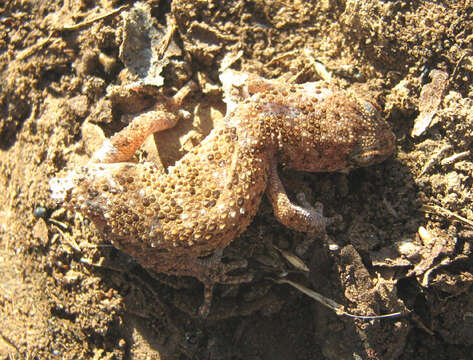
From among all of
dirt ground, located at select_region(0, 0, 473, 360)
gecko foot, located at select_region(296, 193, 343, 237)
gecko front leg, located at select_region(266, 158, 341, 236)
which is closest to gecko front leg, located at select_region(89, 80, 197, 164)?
dirt ground, located at select_region(0, 0, 473, 360)

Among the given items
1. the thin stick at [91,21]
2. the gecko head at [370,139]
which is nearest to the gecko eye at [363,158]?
the gecko head at [370,139]

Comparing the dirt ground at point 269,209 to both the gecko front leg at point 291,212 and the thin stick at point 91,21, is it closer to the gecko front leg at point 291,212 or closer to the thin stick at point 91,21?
the thin stick at point 91,21

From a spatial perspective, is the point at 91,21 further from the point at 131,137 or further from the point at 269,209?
the point at 269,209

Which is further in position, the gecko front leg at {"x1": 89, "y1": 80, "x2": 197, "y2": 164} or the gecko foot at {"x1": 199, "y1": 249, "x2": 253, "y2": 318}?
the gecko front leg at {"x1": 89, "y1": 80, "x2": 197, "y2": 164}

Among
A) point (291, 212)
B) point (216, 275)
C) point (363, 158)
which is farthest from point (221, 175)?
point (363, 158)

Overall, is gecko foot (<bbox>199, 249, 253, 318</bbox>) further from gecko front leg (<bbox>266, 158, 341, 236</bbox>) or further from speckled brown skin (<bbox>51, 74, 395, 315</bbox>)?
gecko front leg (<bbox>266, 158, 341, 236</bbox>)

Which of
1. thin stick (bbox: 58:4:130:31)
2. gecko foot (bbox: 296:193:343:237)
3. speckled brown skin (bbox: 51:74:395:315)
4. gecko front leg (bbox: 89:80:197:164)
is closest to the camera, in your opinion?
speckled brown skin (bbox: 51:74:395:315)
